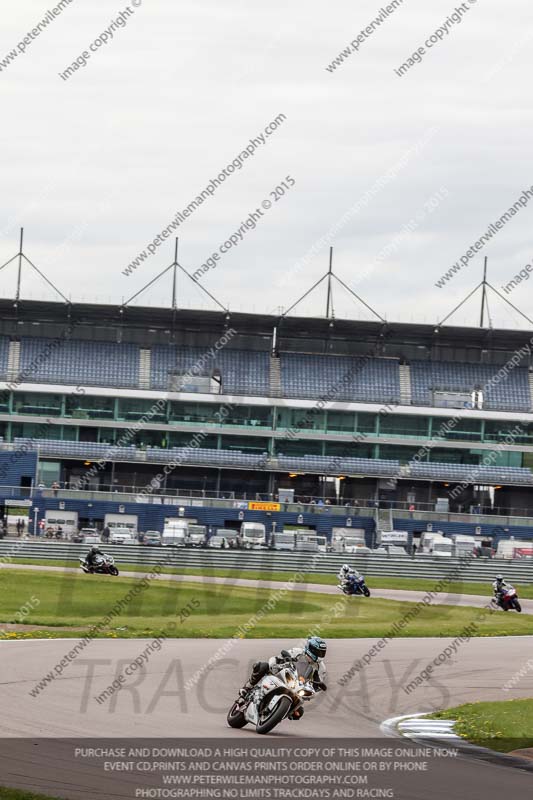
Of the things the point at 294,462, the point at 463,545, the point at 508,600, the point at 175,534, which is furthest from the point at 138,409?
the point at 508,600

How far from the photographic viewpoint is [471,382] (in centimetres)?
8912

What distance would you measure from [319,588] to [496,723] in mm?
32282

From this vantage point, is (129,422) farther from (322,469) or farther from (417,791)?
(417,791)

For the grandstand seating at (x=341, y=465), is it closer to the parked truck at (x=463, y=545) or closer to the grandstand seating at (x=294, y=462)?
the grandstand seating at (x=294, y=462)

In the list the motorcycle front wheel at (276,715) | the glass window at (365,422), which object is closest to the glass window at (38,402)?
the glass window at (365,422)

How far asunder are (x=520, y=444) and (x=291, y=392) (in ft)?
54.0

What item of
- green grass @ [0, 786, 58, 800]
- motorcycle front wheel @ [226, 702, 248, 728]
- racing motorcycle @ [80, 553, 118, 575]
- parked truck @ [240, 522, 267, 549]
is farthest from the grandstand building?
green grass @ [0, 786, 58, 800]

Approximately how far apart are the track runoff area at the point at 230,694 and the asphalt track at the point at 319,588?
17.5 ft

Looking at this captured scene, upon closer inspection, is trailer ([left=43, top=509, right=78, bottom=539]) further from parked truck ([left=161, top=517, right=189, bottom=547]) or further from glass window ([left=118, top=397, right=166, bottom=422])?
glass window ([left=118, top=397, right=166, bottom=422])

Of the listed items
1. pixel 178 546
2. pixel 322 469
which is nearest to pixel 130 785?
pixel 178 546

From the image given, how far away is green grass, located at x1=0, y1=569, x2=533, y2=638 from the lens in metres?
31.8

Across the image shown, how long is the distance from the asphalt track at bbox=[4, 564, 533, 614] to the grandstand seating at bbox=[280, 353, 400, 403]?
34.8 metres

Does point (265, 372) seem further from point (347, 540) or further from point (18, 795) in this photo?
point (18, 795)

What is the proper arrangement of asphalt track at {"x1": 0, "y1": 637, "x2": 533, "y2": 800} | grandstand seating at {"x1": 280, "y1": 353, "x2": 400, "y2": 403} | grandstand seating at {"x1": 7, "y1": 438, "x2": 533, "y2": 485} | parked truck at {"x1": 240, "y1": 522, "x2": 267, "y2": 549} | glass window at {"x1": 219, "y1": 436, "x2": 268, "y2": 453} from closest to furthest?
asphalt track at {"x1": 0, "y1": 637, "x2": 533, "y2": 800}, parked truck at {"x1": 240, "y1": 522, "x2": 267, "y2": 549}, grandstand seating at {"x1": 7, "y1": 438, "x2": 533, "y2": 485}, glass window at {"x1": 219, "y1": 436, "x2": 268, "y2": 453}, grandstand seating at {"x1": 280, "y1": 353, "x2": 400, "y2": 403}
